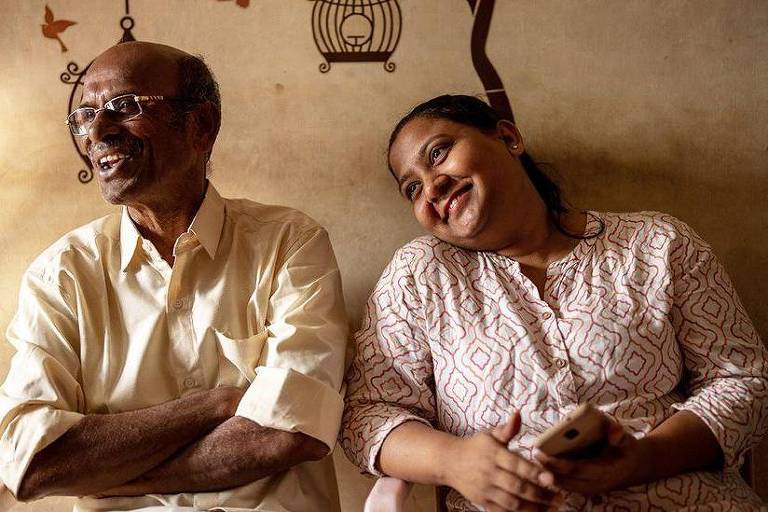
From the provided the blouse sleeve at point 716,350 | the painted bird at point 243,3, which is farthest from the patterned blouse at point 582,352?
the painted bird at point 243,3

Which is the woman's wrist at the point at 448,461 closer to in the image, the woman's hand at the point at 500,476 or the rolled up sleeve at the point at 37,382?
the woman's hand at the point at 500,476

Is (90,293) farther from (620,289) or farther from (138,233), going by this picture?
(620,289)

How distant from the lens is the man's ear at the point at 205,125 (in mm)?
1905

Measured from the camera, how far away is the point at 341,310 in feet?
5.98

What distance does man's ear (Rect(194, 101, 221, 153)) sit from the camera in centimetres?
191

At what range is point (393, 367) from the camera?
177 centimetres

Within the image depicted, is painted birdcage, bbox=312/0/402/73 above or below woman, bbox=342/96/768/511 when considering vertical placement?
above

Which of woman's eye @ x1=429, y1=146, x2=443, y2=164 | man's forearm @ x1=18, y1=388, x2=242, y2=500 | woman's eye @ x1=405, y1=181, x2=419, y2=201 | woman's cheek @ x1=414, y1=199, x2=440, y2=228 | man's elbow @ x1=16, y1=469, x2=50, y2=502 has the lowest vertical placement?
man's elbow @ x1=16, y1=469, x2=50, y2=502

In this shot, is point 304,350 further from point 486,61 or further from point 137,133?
point 486,61

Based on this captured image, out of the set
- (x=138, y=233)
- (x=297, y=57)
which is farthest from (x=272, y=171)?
(x=138, y=233)

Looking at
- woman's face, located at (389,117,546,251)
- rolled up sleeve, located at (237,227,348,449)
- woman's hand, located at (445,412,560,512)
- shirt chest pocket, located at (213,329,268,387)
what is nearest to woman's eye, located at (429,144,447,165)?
woman's face, located at (389,117,546,251)

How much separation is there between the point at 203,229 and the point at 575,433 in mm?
1012

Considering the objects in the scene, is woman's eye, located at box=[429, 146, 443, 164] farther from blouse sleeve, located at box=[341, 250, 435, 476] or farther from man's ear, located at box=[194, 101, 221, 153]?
man's ear, located at box=[194, 101, 221, 153]

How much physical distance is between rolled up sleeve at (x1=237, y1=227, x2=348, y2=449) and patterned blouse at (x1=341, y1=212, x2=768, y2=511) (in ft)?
0.36
